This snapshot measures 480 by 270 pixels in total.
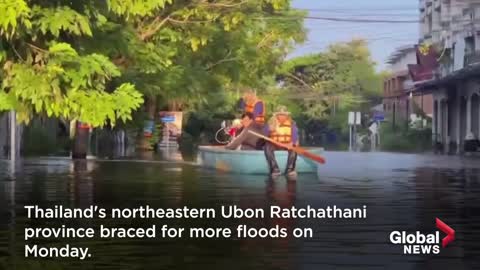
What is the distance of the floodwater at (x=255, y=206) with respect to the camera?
933 cm

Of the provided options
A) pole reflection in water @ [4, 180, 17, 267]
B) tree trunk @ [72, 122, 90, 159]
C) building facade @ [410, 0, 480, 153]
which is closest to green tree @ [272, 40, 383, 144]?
building facade @ [410, 0, 480, 153]

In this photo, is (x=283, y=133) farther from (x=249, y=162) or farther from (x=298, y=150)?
(x=249, y=162)

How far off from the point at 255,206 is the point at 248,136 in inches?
355

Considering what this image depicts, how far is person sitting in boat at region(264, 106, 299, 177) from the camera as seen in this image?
22.4 m

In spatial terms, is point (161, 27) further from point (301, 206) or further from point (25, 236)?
point (25, 236)

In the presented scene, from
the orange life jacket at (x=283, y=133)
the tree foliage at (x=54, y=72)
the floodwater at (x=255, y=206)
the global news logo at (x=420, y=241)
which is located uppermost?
the tree foliage at (x=54, y=72)

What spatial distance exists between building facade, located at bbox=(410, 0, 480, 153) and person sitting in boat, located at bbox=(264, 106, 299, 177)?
60.0ft

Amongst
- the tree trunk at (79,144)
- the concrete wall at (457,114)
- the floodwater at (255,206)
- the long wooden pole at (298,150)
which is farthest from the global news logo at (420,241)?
the concrete wall at (457,114)

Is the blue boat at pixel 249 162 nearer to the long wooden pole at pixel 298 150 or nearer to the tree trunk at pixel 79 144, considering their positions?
the long wooden pole at pixel 298 150

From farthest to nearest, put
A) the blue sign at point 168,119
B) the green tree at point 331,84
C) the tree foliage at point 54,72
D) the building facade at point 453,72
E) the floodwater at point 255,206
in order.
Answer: the building facade at point 453,72
the green tree at point 331,84
the blue sign at point 168,119
the tree foliage at point 54,72
the floodwater at point 255,206

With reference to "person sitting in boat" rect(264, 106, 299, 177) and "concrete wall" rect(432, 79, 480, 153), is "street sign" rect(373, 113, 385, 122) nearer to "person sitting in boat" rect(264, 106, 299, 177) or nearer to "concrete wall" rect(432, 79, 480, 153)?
"concrete wall" rect(432, 79, 480, 153)

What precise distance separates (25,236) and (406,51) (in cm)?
5581

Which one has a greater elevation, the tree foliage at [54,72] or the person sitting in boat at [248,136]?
the tree foliage at [54,72]

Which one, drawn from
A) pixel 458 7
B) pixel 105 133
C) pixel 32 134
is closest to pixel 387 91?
pixel 458 7
